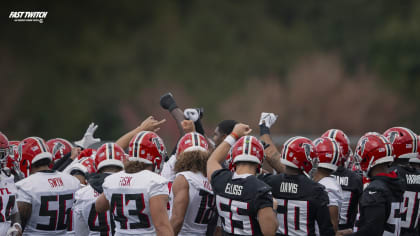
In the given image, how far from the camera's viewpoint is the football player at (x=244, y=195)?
5.09 m

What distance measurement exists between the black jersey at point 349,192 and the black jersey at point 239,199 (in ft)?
5.58

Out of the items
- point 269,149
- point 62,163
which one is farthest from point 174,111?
point 62,163

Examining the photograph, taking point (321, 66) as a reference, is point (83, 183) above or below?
below

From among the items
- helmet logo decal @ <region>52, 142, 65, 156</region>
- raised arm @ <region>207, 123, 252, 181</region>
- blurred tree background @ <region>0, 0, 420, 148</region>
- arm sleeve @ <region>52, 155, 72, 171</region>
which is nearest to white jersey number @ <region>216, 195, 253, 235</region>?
raised arm @ <region>207, 123, 252, 181</region>

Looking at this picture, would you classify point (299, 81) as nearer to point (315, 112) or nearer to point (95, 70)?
point (315, 112)

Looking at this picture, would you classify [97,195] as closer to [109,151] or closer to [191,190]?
[109,151]

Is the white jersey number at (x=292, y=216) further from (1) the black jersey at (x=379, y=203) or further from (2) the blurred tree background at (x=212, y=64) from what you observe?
(2) the blurred tree background at (x=212, y=64)

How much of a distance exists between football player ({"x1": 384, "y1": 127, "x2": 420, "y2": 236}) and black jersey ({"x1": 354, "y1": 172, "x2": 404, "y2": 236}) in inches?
16.9

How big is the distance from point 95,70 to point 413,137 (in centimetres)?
3167

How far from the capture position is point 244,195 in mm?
5215

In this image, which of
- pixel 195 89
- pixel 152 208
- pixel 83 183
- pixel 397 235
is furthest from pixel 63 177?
pixel 195 89

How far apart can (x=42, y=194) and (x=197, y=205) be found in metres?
1.58

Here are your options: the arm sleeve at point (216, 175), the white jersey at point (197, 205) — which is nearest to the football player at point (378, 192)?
the arm sleeve at point (216, 175)

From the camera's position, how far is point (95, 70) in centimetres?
3659
